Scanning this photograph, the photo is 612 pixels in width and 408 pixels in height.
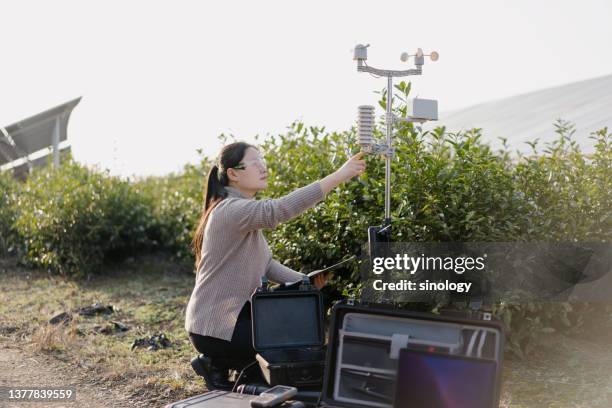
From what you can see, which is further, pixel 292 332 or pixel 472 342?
pixel 292 332

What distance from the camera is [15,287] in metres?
8.81

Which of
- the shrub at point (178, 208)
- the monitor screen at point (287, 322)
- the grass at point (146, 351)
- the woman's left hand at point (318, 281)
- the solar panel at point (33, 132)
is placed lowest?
the grass at point (146, 351)

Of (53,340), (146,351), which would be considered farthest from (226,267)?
(53,340)

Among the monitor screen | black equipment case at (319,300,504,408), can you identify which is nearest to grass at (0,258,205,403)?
the monitor screen

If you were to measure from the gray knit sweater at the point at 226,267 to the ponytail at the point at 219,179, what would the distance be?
0.09 metres

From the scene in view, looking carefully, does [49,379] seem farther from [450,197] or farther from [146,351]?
[450,197]

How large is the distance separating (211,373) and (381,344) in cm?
126

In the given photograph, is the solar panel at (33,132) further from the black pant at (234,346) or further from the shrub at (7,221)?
the black pant at (234,346)

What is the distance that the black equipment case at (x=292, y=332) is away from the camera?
357 centimetres

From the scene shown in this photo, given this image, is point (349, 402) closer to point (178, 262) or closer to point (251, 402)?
point (251, 402)

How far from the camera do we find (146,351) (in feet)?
18.0

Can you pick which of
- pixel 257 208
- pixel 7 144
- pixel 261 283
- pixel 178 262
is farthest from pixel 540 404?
pixel 7 144

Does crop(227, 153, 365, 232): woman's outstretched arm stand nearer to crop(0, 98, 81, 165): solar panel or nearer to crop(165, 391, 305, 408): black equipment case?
crop(165, 391, 305, 408): black equipment case

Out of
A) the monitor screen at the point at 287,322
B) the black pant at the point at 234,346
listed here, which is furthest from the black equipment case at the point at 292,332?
the black pant at the point at 234,346
